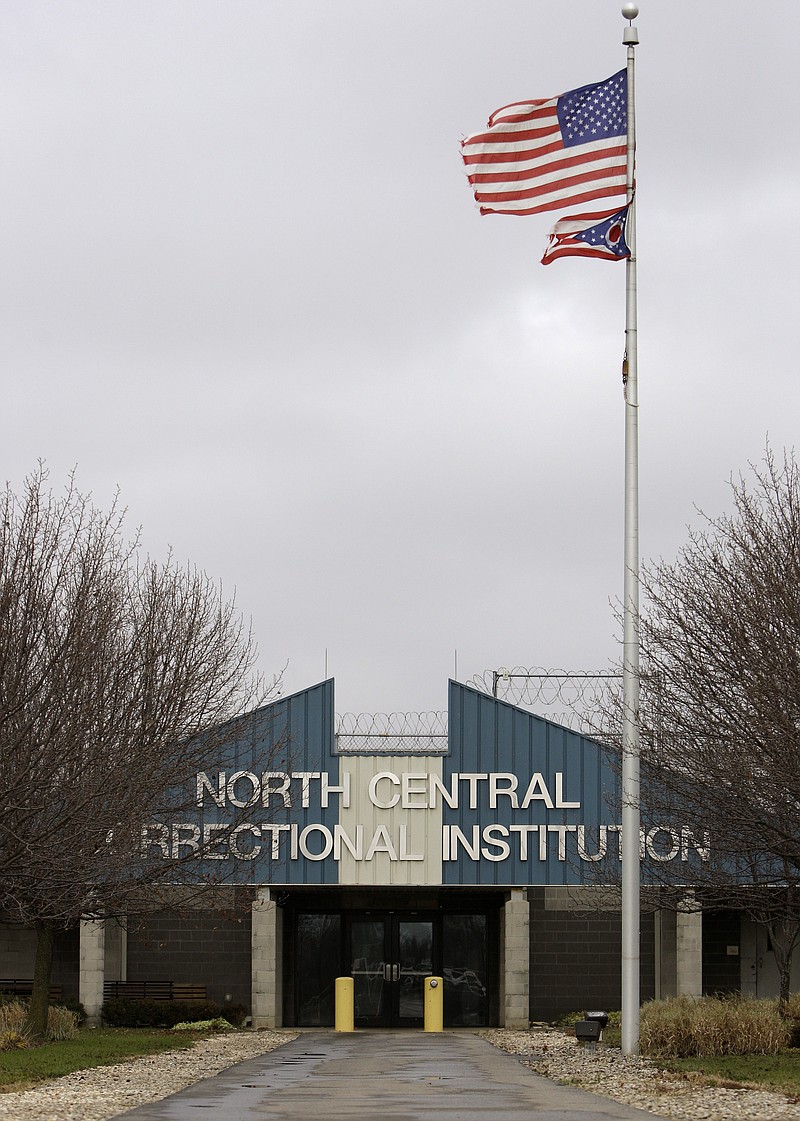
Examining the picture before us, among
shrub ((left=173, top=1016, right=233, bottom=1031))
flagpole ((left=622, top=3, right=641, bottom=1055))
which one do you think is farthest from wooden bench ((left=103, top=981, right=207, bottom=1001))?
flagpole ((left=622, top=3, right=641, bottom=1055))

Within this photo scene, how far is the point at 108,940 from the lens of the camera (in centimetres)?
3141

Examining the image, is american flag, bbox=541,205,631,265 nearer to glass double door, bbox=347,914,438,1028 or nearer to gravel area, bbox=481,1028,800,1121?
gravel area, bbox=481,1028,800,1121

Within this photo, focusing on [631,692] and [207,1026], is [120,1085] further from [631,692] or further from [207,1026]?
[207,1026]

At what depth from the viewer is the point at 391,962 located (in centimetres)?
3100

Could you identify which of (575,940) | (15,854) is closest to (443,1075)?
Answer: (15,854)

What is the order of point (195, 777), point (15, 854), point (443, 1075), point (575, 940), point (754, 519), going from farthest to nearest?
1. point (575, 940)
2. point (195, 777)
3. point (754, 519)
4. point (15, 854)
5. point (443, 1075)

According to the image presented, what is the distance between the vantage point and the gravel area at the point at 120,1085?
1252cm

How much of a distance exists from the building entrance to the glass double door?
A: 0.8 inches

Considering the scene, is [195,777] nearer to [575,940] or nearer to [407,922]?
[407,922]

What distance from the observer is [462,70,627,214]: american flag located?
17.5 metres

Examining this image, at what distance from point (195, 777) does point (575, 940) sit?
992cm

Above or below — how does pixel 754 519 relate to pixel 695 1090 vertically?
above

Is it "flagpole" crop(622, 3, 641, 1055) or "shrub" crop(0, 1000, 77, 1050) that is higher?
"flagpole" crop(622, 3, 641, 1055)

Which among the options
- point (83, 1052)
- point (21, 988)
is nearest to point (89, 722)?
point (83, 1052)
